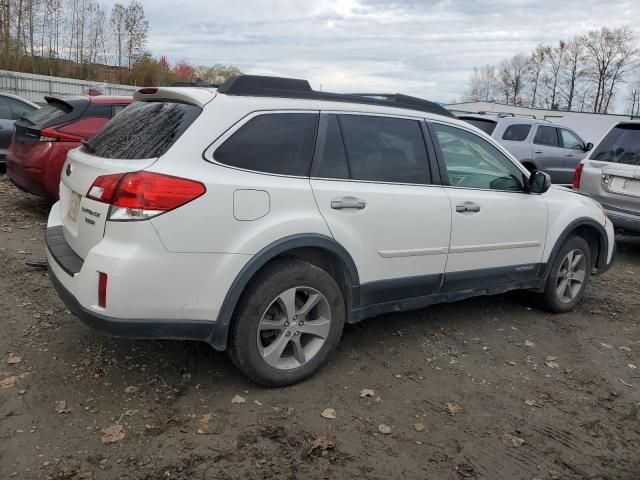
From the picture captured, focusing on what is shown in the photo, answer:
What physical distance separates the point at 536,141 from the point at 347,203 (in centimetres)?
958

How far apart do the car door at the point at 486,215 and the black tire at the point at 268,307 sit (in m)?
1.15

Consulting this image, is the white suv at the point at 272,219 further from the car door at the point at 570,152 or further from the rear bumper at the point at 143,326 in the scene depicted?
the car door at the point at 570,152

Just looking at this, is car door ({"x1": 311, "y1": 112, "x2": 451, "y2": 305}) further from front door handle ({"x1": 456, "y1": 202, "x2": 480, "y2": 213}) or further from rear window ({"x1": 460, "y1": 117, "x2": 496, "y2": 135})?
rear window ({"x1": 460, "y1": 117, "x2": 496, "y2": 135})

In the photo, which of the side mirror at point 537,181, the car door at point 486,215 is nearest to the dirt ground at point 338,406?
the car door at point 486,215

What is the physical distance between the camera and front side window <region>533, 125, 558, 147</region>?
469 inches

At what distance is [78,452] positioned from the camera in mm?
2771

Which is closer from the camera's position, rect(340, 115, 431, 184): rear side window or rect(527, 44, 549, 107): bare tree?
rect(340, 115, 431, 184): rear side window

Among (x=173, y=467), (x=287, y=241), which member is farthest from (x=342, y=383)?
(x=173, y=467)

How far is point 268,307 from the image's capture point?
3.30 meters

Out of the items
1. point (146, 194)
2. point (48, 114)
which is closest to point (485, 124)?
point (48, 114)

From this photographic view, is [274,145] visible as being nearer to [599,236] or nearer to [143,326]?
[143,326]

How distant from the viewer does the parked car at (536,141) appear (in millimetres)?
11344

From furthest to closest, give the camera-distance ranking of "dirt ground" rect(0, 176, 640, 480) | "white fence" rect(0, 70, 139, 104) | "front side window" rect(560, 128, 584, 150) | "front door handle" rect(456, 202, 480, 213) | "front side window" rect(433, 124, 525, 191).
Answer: "white fence" rect(0, 70, 139, 104), "front side window" rect(560, 128, 584, 150), "front side window" rect(433, 124, 525, 191), "front door handle" rect(456, 202, 480, 213), "dirt ground" rect(0, 176, 640, 480)

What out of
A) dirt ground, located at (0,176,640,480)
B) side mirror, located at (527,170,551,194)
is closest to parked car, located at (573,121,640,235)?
dirt ground, located at (0,176,640,480)
